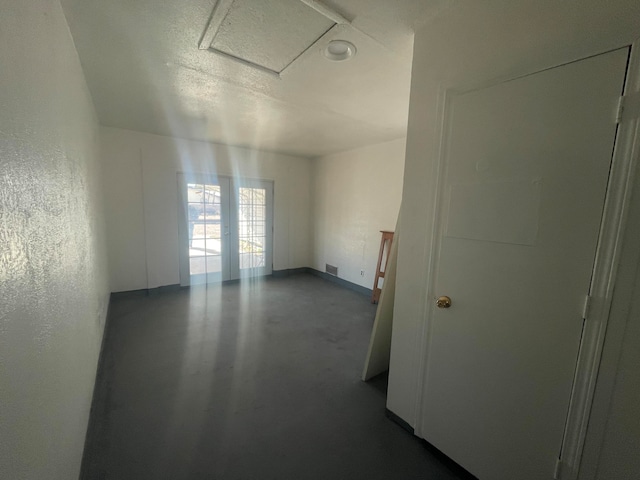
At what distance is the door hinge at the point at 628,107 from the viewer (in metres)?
0.96

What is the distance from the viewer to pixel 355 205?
4707mm

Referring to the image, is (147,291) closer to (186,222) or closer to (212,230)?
(186,222)

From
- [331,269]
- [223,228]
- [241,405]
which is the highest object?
[223,228]

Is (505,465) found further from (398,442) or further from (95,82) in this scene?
(95,82)

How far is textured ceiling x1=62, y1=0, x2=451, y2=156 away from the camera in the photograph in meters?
1.46

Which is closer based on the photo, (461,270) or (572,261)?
(572,261)

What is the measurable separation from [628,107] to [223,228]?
478 cm

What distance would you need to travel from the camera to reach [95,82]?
91.7 inches

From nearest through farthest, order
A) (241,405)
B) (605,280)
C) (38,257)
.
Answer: (38,257) → (605,280) → (241,405)

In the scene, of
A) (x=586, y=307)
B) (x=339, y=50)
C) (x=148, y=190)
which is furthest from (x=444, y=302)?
(x=148, y=190)

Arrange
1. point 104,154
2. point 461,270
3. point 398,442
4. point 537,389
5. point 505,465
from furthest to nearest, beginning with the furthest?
point 104,154 < point 398,442 < point 461,270 < point 505,465 < point 537,389

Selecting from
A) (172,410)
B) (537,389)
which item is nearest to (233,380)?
(172,410)

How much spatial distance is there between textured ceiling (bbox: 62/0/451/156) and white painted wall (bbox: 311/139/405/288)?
2.78ft

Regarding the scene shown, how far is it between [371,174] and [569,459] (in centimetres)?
384
